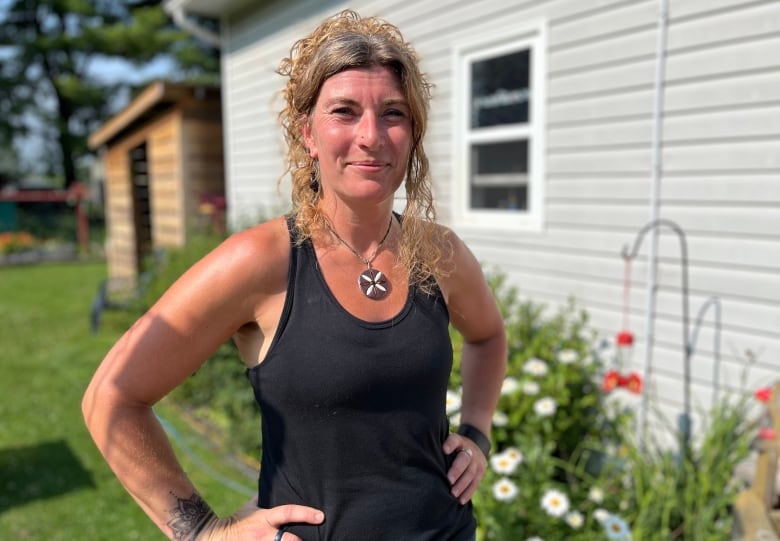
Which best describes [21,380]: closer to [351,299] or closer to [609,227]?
[609,227]

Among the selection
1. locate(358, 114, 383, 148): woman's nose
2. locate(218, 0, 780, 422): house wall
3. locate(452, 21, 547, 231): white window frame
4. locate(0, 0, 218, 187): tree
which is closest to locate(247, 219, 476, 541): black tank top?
locate(358, 114, 383, 148): woman's nose

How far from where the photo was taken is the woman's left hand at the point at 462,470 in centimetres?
152

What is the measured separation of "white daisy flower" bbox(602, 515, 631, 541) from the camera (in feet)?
8.52

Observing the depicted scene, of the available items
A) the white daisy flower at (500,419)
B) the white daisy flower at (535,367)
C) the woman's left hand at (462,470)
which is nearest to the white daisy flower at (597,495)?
the white daisy flower at (500,419)

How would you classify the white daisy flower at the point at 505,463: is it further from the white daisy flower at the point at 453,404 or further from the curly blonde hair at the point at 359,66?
the curly blonde hair at the point at 359,66

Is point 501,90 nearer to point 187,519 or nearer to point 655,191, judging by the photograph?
point 655,191

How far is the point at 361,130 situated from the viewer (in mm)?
1306

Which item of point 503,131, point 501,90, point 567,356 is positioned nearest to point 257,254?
point 567,356

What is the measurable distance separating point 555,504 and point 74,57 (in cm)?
2788

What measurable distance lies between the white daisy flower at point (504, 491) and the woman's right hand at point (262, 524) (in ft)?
5.37

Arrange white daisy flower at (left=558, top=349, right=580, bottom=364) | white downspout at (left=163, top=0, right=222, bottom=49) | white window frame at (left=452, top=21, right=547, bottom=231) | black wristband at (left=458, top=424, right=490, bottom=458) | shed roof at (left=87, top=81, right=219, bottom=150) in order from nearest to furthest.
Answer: black wristband at (left=458, top=424, right=490, bottom=458)
white daisy flower at (left=558, top=349, right=580, bottom=364)
white window frame at (left=452, top=21, right=547, bottom=231)
white downspout at (left=163, top=0, right=222, bottom=49)
shed roof at (left=87, top=81, right=219, bottom=150)

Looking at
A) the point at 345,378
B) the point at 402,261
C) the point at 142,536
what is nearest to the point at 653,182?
the point at 402,261

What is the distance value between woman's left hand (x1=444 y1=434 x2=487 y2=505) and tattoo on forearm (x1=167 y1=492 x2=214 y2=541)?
1.80 feet

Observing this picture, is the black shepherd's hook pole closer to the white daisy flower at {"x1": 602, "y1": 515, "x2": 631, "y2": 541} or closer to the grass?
the white daisy flower at {"x1": 602, "y1": 515, "x2": 631, "y2": 541}
